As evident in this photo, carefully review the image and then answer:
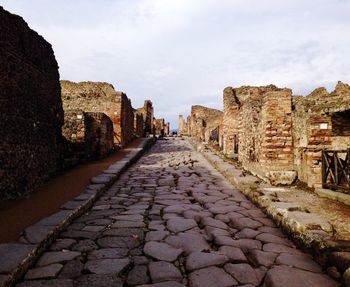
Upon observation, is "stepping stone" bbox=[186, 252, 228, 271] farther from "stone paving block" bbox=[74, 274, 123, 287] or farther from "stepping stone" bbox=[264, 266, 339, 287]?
"stone paving block" bbox=[74, 274, 123, 287]

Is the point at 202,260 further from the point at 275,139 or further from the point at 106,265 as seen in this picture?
the point at 275,139

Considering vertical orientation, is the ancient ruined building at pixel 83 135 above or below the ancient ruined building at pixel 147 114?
below

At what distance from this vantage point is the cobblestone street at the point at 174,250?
8.32ft

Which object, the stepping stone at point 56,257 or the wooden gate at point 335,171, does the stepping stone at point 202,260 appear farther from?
the wooden gate at point 335,171

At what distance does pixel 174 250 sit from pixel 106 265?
694 mm

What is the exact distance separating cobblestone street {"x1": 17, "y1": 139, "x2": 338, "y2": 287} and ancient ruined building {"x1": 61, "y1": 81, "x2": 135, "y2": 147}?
940cm

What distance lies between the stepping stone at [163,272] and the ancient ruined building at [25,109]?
117 inches

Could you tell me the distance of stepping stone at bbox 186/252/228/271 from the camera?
278 cm

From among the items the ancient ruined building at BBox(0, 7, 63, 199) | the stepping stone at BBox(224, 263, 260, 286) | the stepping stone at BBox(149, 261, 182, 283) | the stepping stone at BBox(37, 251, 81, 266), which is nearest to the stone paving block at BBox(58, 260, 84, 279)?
the stepping stone at BBox(37, 251, 81, 266)

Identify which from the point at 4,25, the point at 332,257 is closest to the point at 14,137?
the point at 4,25

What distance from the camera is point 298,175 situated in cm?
629

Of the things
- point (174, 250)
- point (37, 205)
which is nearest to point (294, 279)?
point (174, 250)

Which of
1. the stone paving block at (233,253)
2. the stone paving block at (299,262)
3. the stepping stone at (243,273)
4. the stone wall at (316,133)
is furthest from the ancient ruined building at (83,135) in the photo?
the stone paving block at (299,262)

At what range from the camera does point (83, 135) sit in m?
9.90
